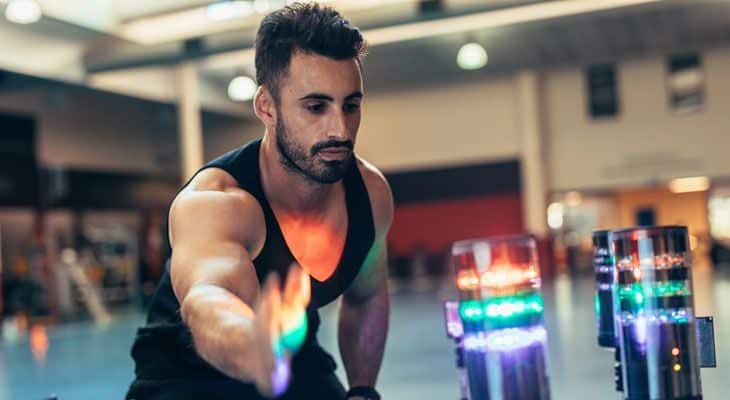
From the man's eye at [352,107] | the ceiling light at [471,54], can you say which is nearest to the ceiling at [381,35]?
the ceiling light at [471,54]

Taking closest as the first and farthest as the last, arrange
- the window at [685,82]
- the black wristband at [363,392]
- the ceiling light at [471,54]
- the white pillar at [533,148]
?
1. the black wristband at [363,392]
2. the ceiling light at [471,54]
3. the window at [685,82]
4. the white pillar at [533,148]

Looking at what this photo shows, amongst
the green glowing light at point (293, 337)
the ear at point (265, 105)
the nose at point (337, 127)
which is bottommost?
the green glowing light at point (293, 337)

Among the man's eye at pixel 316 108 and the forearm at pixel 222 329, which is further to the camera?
the man's eye at pixel 316 108

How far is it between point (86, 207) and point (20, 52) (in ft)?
18.7

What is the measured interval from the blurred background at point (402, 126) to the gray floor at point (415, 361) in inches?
8.0

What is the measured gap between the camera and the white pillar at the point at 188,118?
44.4 ft

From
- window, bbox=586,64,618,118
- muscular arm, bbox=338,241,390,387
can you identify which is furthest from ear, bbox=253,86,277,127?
window, bbox=586,64,618,118

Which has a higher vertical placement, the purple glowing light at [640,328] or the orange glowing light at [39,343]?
the purple glowing light at [640,328]

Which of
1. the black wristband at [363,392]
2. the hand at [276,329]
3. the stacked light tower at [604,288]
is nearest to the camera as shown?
the hand at [276,329]

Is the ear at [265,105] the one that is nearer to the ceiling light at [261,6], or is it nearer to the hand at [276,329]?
the hand at [276,329]

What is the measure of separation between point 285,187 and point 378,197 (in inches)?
12.2

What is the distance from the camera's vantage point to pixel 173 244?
5.04 ft

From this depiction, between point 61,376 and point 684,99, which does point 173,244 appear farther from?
point 684,99

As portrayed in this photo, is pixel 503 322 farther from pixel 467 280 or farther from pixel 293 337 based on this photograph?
pixel 293 337
